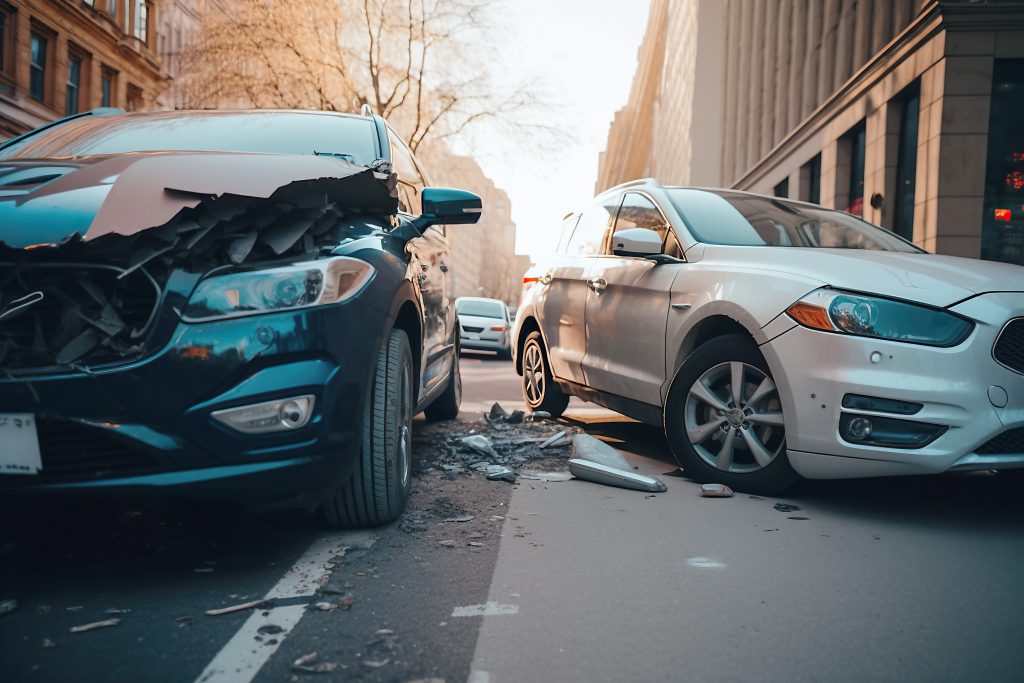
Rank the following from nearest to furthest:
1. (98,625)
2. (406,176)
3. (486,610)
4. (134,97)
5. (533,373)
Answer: (98,625), (486,610), (406,176), (533,373), (134,97)

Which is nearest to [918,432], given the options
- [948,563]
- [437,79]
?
[948,563]

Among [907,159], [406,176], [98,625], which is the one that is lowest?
[98,625]

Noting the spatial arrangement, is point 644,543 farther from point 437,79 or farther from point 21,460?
point 437,79

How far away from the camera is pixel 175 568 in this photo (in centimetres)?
294

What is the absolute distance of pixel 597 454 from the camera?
477cm

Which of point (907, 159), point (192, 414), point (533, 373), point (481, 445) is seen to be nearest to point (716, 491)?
point (481, 445)

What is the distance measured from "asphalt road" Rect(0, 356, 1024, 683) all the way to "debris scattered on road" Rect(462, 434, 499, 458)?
37.8 inches

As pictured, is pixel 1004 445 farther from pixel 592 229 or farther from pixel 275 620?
pixel 592 229

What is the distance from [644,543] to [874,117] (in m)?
14.4

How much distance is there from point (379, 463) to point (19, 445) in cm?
117

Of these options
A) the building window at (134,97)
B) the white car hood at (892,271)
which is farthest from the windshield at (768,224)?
the building window at (134,97)

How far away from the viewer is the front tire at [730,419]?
4.00 m

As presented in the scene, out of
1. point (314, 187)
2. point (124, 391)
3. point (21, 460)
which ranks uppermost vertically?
point (314, 187)

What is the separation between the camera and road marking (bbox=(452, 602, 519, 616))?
2.54m
